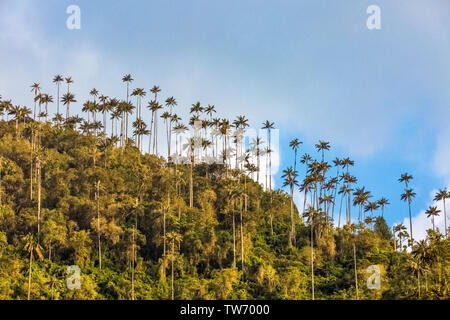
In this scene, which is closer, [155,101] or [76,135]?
[76,135]

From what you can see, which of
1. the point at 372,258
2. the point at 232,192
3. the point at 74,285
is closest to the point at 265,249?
the point at 232,192

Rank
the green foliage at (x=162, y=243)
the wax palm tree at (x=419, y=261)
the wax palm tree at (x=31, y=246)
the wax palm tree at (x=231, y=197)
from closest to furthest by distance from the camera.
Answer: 1. the wax palm tree at (x=419, y=261)
2. the wax palm tree at (x=31, y=246)
3. the green foliage at (x=162, y=243)
4. the wax palm tree at (x=231, y=197)

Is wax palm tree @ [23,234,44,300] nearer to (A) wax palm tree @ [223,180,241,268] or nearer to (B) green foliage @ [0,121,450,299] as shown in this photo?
(B) green foliage @ [0,121,450,299]

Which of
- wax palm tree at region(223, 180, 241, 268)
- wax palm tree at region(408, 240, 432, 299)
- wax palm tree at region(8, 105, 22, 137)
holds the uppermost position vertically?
wax palm tree at region(8, 105, 22, 137)

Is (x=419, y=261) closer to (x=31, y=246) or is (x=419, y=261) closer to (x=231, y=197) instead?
(x=231, y=197)

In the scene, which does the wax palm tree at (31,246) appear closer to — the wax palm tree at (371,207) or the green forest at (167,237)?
the green forest at (167,237)

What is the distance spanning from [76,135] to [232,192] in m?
47.4

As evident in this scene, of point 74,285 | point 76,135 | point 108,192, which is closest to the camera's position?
point 74,285

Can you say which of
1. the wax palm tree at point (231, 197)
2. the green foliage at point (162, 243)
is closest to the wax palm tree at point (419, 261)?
the green foliage at point (162, 243)

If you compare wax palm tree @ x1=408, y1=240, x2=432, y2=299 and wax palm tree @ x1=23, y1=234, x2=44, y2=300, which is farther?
wax palm tree @ x1=23, y1=234, x2=44, y2=300

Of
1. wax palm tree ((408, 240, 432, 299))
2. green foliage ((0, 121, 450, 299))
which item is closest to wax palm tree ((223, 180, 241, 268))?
green foliage ((0, 121, 450, 299))

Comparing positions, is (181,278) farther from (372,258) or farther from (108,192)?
(372,258)

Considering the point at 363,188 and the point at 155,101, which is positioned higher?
the point at 155,101

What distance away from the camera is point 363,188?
131750 millimetres
